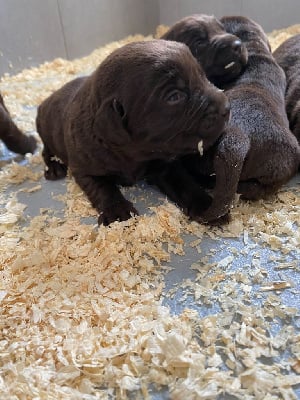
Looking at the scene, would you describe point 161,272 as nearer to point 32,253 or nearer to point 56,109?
point 32,253

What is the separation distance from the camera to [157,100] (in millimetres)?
1992

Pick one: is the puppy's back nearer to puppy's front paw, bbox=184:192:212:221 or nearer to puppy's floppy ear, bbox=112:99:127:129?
puppy's floppy ear, bbox=112:99:127:129

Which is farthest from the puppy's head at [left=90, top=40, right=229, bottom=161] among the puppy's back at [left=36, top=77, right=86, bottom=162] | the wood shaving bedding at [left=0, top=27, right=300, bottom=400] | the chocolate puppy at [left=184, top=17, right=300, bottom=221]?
the puppy's back at [left=36, top=77, right=86, bottom=162]

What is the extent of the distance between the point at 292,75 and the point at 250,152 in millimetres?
1039

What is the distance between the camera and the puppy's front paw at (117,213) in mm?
2309

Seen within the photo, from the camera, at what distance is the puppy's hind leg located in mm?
2898

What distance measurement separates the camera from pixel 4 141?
314 centimetres

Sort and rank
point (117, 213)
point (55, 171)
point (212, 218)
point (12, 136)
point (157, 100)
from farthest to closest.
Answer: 1. point (12, 136)
2. point (55, 171)
3. point (117, 213)
4. point (212, 218)
5. point (157, 100)

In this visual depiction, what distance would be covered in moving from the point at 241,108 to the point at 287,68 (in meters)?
0.99

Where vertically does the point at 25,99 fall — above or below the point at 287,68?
below

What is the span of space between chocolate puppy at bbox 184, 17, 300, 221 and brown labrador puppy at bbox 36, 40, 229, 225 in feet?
0.41

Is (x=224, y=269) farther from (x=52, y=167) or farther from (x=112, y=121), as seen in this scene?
(x=52, y=167)

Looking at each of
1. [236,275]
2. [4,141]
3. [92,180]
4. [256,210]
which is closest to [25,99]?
[4,141]

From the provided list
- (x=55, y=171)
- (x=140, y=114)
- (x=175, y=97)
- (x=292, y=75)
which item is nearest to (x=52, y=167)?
(x=55, y=171)
